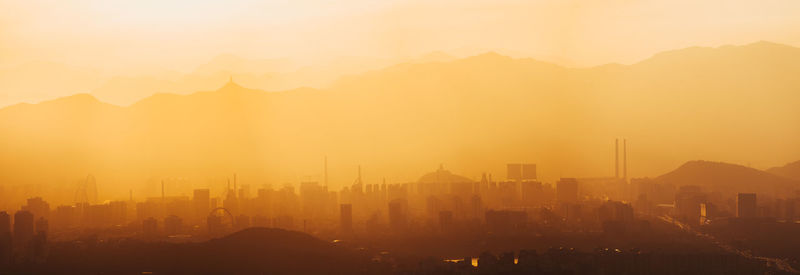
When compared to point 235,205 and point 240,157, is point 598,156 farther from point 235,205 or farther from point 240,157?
point 235,205

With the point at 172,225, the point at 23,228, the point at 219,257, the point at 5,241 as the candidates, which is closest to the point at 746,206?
the point at 172,225

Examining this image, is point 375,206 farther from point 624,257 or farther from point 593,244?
point 624,257

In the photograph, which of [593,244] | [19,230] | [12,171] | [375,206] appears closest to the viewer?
[19,230]

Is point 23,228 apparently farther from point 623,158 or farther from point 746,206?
point 623,158

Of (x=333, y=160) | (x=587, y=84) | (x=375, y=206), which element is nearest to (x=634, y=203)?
(x=375, y=206)

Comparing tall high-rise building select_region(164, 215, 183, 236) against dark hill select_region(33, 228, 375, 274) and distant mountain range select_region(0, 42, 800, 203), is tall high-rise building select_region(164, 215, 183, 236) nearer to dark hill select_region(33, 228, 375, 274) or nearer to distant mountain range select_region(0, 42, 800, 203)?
dark hill select_region(33, 228, 375, 274)

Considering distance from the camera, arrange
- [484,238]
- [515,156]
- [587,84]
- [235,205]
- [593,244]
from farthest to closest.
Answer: [587,84] → [515,156] → [235,205] → [484,238] → [593,244]

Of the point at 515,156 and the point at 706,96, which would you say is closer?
the point at 515,156

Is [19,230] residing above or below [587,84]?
below
